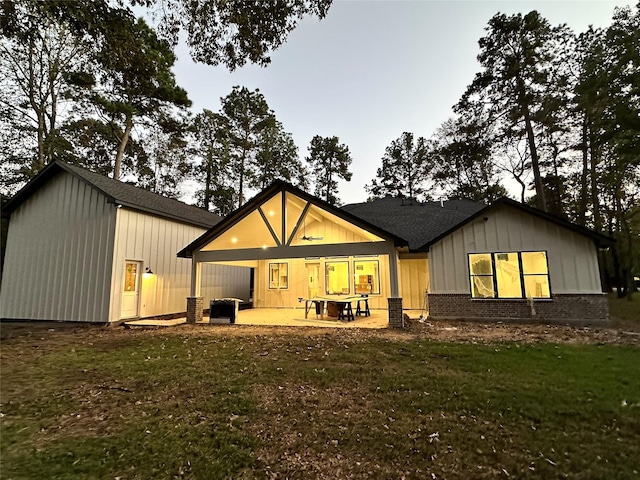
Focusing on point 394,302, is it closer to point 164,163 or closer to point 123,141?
point 123,141

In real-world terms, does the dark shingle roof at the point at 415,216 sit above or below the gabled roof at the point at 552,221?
above

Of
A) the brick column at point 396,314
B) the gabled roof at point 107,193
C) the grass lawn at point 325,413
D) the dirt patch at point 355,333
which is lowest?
the grass lawn at point 325,413

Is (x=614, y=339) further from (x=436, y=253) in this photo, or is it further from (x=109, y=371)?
(x=109, y=371)

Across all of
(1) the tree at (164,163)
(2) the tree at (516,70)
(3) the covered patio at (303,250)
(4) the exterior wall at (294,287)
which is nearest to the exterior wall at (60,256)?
(3) the covered patio at (303,250)

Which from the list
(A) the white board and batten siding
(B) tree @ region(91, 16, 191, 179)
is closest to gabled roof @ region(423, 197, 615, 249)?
(A) the white board and batten siding

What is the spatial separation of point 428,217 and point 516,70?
8.14 m

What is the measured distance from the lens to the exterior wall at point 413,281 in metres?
12.4

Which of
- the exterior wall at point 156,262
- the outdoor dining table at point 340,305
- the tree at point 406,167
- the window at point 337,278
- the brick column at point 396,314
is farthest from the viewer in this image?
the tree at point 406,167

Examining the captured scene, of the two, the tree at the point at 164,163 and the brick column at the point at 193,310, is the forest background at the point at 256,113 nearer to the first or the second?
the tree at the point at 164,163

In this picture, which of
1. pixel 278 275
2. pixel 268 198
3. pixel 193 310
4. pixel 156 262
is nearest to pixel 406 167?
pixel 278 275

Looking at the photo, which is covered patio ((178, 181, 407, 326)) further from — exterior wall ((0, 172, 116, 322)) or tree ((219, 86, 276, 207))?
tree ((219, 86, 276, 207))

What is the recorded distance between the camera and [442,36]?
11750 millimetres

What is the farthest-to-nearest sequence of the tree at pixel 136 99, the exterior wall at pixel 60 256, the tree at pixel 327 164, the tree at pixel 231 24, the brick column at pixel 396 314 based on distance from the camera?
the tree at pixel 327 164 < the tree at pixel 136 99 < the exterior wall at pixel 60 256 < the brick column at pixel 396 314 < the tree at pixel 231 24

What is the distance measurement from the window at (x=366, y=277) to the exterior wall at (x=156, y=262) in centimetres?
619
